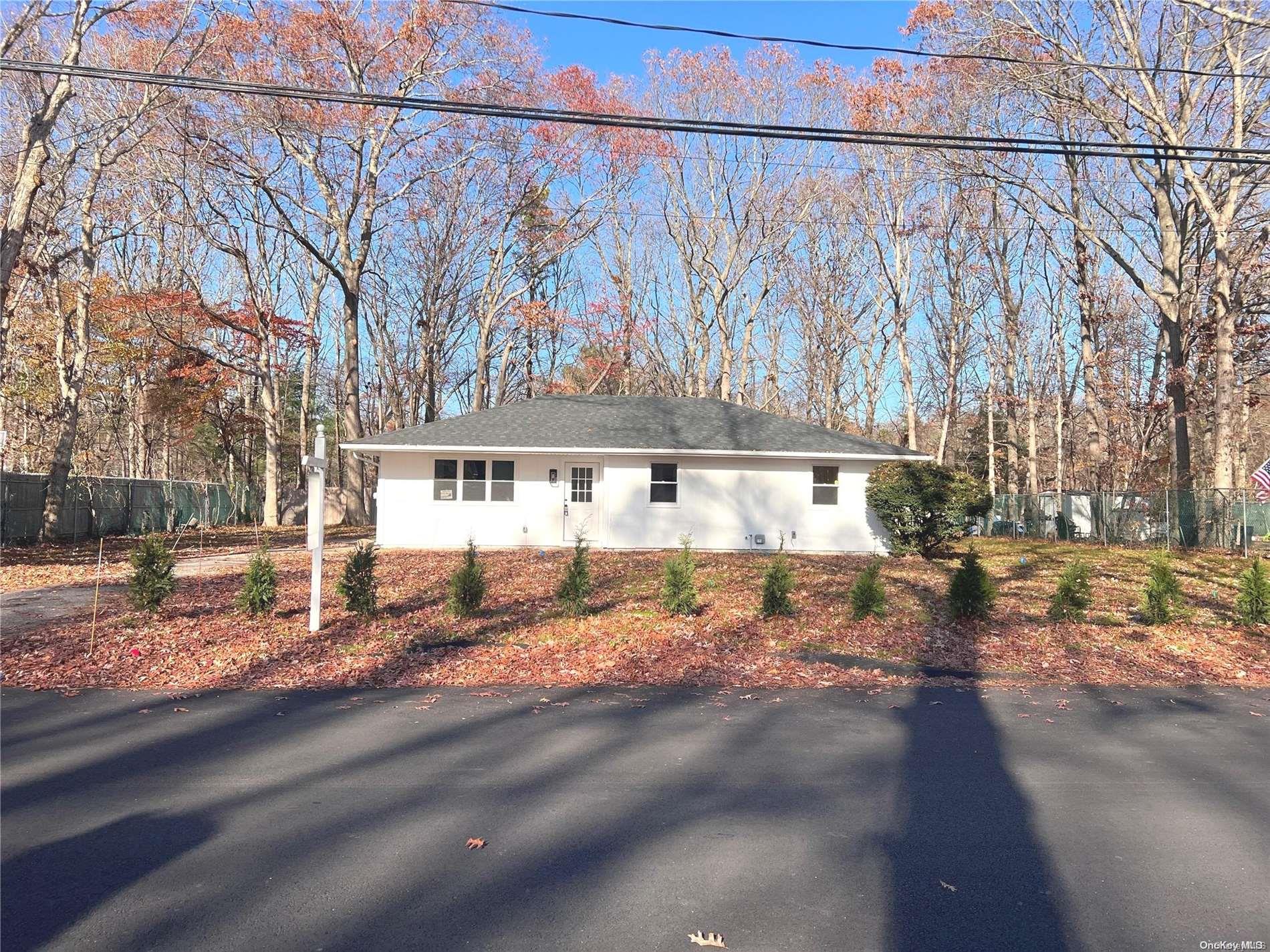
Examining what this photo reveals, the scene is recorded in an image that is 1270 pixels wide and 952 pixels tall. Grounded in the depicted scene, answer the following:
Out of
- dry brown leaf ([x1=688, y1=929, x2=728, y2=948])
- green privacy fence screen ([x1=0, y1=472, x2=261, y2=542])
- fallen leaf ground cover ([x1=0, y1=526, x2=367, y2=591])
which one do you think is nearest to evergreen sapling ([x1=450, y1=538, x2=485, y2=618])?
fallen leaf ground cover ([x1=0, y1=526, x2=367, y2=591])

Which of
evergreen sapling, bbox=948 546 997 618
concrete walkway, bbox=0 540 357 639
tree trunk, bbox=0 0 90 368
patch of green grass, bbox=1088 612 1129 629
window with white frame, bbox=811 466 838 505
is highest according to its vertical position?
tree trunk, bbox=0 0 90 368

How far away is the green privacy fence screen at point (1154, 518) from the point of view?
20.3 metres

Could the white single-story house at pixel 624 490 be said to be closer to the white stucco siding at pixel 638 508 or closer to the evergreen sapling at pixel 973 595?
the white stucco siding at pixel 638 508

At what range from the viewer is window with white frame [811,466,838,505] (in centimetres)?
1980

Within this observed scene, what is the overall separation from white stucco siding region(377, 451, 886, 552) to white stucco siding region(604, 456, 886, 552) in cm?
2

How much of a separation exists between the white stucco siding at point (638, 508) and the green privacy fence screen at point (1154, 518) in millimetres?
3574

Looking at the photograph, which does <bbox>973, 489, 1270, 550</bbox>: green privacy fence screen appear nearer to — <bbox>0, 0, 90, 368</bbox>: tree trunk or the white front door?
the white front door

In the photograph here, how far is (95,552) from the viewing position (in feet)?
62.6

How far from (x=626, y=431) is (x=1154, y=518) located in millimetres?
14203

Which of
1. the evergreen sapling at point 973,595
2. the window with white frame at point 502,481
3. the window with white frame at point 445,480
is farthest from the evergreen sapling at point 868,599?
the window with white frame at point 445,480

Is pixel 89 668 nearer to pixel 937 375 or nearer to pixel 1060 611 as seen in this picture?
pixel 1060 611

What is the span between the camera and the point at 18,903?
11.5 feet

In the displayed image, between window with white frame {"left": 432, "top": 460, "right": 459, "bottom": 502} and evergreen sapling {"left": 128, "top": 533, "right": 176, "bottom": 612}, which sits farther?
window with white frame {"left": 432, "top": 460, "right": 459, "bottom": 502}

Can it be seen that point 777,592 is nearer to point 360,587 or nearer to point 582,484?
point 360,587
